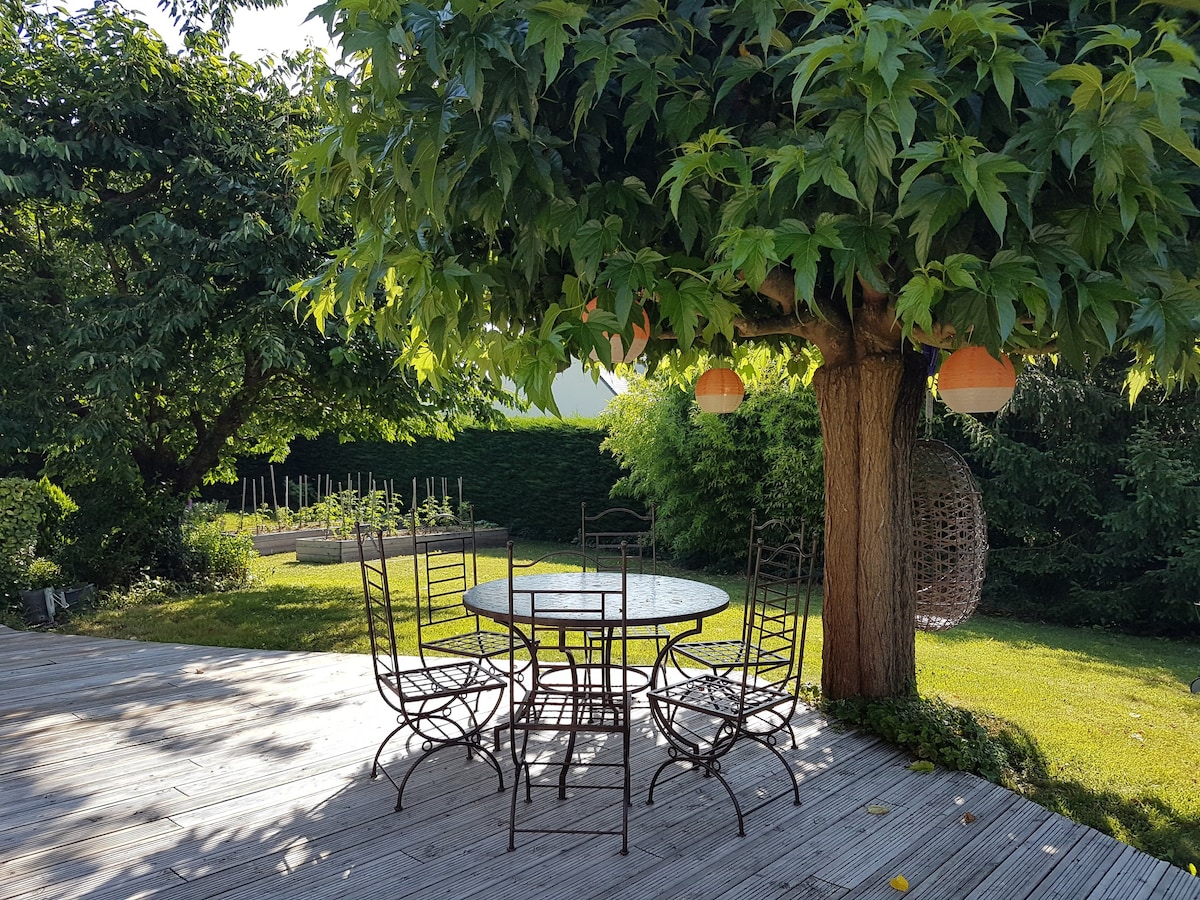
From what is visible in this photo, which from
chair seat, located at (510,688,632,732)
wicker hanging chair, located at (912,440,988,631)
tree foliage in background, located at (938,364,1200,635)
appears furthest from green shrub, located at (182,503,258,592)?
tree foliage in background, located at (938,364,1200,635)

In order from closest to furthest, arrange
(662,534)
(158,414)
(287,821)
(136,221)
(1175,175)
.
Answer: (1175,175) → (287,821) → (136,221) → (158,414) → (662,534)

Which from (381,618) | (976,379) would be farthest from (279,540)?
(976,379)

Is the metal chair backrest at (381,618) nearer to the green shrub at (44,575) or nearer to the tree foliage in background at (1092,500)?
the green shrub at (44,575)

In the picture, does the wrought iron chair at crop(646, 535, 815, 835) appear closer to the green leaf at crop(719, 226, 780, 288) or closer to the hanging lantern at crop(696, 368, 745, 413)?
the hanging lantern at crop(696, 368, 745, 413)

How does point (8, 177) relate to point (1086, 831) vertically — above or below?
above

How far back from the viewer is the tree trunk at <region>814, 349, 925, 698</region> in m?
3.79

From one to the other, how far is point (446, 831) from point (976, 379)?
96.9 inches

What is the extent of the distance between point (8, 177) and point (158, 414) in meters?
3.02

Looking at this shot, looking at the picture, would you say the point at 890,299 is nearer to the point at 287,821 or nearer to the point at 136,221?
the point at 287,821

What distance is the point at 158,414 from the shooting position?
26.9ft

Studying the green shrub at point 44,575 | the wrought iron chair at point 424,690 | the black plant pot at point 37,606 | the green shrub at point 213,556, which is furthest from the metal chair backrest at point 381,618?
the green shrub at point 44,575

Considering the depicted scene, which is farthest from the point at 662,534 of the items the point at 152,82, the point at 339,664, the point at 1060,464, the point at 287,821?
the point at 287,821

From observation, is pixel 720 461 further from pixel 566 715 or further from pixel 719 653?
pixel 566 715

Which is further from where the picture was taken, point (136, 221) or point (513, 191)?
point (136, 221)
